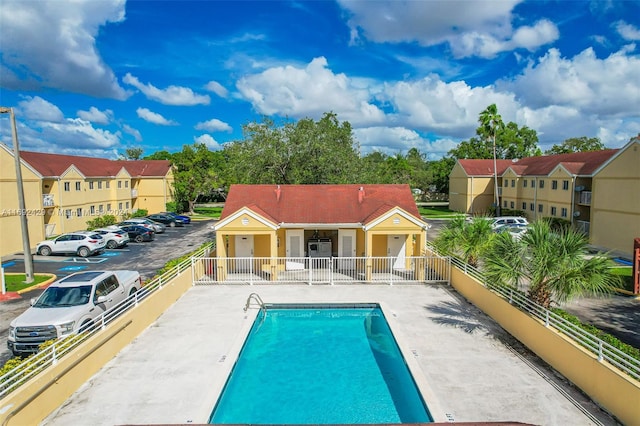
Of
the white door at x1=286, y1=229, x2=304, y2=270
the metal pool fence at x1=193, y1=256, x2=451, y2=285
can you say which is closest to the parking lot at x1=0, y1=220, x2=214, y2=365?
the metal pool fence at x1=193, y1=256, x2=451, y2=285

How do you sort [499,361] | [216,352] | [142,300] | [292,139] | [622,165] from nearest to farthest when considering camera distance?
[499,361]
[216,352]
[142,300]
[622,165]
[292,139]

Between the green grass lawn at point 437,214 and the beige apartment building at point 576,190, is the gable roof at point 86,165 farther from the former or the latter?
the beige apartment building at point 576,190

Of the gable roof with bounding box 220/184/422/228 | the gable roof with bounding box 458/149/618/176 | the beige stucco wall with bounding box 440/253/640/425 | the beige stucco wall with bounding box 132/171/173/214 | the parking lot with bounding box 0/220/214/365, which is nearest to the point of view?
the beige stucco wall with bounding box 440/253/640/425

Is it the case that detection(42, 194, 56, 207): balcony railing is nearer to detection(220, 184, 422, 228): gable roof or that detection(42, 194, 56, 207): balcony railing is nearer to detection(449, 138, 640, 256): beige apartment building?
detection(220, 184, 422, 228): gable roof

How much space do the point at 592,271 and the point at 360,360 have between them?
23.0ft

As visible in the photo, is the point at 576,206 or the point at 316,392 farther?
the point at 576,206

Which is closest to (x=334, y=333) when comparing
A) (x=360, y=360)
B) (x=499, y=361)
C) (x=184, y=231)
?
(x=360, y=360)

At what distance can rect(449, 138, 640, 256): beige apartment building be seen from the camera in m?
27.0

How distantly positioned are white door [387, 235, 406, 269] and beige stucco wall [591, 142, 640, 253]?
17.0 metres

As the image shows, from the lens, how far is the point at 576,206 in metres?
33.8

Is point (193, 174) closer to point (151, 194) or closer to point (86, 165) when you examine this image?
point (151, 194)

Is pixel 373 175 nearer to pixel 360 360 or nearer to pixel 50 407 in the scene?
pixel 360 360

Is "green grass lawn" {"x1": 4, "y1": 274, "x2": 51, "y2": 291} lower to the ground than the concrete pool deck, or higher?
higher

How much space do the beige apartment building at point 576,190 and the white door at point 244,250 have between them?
24.0m
